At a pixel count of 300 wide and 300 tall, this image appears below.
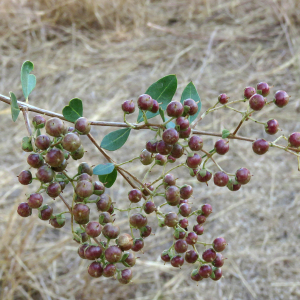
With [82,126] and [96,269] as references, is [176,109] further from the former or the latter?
[96,269]

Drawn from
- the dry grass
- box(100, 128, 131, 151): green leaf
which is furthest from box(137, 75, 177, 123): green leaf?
the dry grass

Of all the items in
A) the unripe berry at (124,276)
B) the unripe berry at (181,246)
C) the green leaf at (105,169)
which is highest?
the green leaf at (105,169)

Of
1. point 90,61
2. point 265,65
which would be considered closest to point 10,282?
point 90,61

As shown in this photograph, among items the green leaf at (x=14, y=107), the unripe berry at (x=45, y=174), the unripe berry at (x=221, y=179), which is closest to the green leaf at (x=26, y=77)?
the green leaf at (x=14, y=107)

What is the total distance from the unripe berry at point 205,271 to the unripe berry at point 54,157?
268mm

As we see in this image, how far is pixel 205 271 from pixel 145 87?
2.22 metres

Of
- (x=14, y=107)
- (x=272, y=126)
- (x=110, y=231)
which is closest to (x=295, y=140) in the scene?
(x=272, y=126)

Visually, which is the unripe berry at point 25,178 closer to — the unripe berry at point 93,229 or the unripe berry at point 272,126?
the unripe berry at point 93,229

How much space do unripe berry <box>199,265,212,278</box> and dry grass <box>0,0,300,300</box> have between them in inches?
40.3

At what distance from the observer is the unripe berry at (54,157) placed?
361 mm

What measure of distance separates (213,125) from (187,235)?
1.88m

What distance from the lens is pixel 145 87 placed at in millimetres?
2627

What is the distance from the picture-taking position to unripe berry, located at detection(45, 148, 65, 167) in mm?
361

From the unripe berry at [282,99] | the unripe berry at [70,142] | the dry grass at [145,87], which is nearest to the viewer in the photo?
the unripe berry at [70,142]
